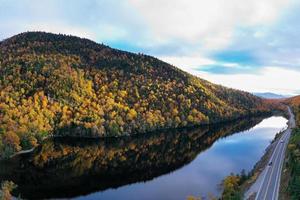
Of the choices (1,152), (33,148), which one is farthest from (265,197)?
(33,148)

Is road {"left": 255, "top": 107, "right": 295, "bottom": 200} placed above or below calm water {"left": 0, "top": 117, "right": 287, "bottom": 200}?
above

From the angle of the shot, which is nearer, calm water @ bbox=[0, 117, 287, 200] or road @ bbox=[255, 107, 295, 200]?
road @ bbox=[255, 107, 295, 200]

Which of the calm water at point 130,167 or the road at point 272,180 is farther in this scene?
the calm water at point 130,167

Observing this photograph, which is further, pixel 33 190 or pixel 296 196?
pixel 33 190

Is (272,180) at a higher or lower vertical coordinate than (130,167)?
higher

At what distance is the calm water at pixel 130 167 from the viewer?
332 feet

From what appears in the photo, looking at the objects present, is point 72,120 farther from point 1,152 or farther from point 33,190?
point 33,190

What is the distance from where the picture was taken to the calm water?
3982 inches

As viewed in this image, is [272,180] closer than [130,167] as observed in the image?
Yes

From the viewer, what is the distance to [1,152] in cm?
12738

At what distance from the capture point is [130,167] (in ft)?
422

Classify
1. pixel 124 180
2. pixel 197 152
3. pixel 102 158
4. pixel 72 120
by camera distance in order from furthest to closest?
pixel 72 120, pixel 197 152, pixel 102 158, pixel 124 180

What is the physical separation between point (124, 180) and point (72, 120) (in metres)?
81.6

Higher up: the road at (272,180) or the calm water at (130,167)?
the road at (272,180)
